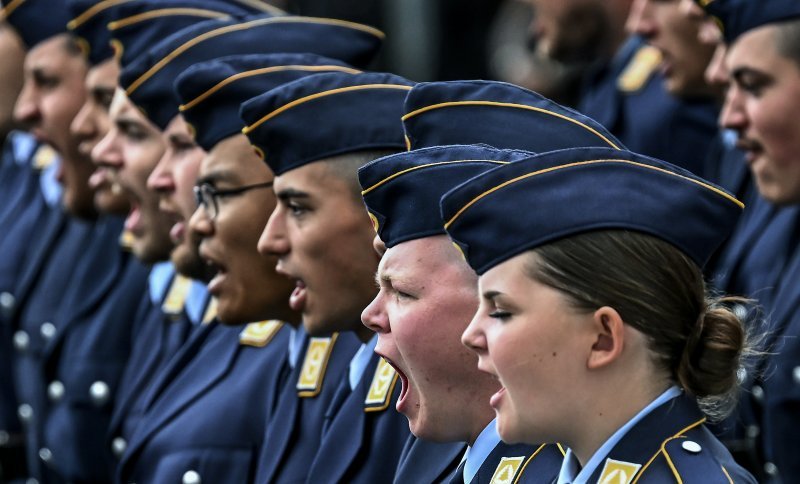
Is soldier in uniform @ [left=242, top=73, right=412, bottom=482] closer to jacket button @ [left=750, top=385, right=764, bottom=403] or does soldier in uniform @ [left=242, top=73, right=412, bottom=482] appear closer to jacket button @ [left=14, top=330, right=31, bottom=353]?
jacket button @ [left=750, top=385, right=764, bottom=403]

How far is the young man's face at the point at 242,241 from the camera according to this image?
4.89 m

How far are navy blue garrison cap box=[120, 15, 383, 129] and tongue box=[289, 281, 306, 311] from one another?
1072 millimetres

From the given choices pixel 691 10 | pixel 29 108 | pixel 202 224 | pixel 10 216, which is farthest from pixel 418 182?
pixel 10 216

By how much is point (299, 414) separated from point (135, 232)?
1371 mm

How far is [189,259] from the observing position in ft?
17.7

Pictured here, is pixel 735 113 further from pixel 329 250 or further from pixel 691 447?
pixel 691 447

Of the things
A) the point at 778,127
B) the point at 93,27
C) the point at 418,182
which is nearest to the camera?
the point at 418,182

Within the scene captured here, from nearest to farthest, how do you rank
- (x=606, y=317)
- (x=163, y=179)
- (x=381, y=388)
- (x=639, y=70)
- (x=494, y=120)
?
(x=606, y=317) < (x=494, y=120) < (x=381, y=388) < (x=163, y=179) < (x=639, y=70)

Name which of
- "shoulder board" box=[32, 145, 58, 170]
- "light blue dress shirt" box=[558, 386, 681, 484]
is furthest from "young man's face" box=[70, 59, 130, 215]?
"light blue dress shirt" box=[558, 386, 681, 484]

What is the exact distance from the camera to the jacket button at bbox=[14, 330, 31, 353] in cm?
716

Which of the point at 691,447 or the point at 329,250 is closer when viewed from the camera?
the point at 691,447

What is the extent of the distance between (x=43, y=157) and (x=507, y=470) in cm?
510

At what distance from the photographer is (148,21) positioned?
19.9 ft

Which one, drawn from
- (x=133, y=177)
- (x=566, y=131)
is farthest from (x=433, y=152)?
(x=133, y=177)
